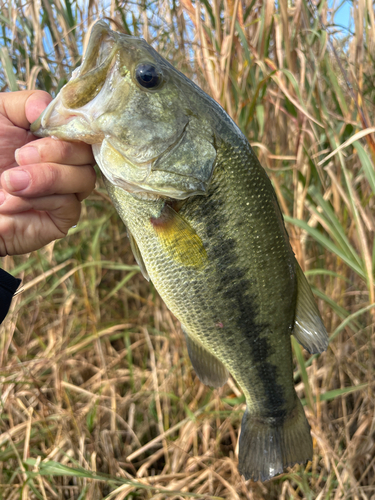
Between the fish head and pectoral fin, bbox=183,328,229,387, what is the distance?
58cm

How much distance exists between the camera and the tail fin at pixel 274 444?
1396 mm

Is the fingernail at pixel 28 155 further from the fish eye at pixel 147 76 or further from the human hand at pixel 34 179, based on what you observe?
the fish eye at pixel 147 76

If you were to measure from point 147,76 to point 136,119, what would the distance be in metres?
0.11

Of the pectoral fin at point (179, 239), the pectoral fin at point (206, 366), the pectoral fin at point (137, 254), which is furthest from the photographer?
the pectoral fin at point (206, 366)

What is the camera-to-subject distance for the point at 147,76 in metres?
1.02

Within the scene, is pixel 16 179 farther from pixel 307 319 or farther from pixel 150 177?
pixel 307 319

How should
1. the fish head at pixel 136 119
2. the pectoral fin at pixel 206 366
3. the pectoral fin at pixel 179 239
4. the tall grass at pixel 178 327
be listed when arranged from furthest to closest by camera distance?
the tall grass at pixel 178 327 → the pectoral fin at pixel 206 366 → the pectoral fin at pixel 179 239 → the fish head at pixel 136 119

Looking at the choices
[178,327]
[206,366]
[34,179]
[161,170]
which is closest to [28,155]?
[34,179]

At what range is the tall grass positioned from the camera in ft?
5.71

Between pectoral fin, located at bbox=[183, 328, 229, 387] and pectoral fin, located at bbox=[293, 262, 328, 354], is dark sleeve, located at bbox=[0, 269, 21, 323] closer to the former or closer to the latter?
pectoral fin, located at bbox=[183, 328, 229, 387]

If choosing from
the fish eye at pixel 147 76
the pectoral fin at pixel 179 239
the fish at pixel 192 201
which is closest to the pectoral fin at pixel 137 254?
the fish at pixel 192 201

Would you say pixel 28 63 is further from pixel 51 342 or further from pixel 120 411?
pixel 120 411

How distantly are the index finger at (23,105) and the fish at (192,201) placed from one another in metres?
0.15

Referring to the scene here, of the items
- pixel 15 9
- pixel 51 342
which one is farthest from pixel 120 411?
Answer: pixel 15 9
